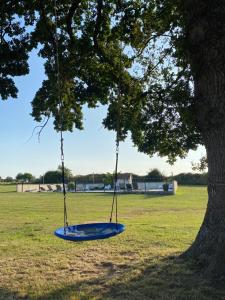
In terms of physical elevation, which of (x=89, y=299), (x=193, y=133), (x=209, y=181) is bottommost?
(x=89, y=299)

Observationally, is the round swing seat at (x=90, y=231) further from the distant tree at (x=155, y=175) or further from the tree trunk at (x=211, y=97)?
the distant tree at (x=155, y=175)

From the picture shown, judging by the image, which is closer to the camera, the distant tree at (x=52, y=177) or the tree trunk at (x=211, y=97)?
the tree trunk at (x=211, y=97)

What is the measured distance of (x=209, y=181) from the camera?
727cm

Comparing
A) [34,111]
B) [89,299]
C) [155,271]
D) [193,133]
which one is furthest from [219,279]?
[34,111]

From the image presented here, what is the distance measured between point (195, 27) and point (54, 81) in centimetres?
504

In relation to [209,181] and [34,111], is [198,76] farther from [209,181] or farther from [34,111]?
[34,111]

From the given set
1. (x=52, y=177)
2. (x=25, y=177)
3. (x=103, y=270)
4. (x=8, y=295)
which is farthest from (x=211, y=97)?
(x=25, y=177)

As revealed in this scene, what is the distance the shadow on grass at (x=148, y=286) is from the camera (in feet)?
20.1

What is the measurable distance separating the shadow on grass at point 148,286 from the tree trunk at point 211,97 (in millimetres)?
399

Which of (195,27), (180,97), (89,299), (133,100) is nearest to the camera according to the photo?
(89,299)

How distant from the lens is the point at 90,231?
782cm

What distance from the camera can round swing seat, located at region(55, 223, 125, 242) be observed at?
684 cm

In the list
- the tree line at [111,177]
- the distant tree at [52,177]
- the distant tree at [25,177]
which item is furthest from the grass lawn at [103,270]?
the distant tree at [25,177]

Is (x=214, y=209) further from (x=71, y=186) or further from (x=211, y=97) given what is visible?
(x=71, y=186)
